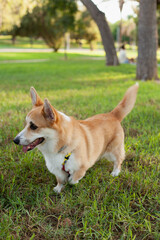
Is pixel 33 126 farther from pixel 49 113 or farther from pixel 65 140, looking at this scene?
pixel 65 140

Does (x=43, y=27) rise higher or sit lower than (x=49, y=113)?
higher

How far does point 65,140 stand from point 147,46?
24.4 feet

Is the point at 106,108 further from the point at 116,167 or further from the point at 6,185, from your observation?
the point at 6,185

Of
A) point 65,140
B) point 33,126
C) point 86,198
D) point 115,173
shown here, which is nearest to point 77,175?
point 86,198

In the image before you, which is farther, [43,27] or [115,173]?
[43,27]

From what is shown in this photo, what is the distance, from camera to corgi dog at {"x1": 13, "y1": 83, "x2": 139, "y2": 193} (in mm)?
2311

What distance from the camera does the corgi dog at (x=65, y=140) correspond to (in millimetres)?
2311

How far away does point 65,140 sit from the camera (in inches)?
94.1

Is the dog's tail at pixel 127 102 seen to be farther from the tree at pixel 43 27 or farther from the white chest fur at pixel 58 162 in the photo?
the tree at pixel 43 27

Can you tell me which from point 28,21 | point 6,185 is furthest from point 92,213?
point 28,21

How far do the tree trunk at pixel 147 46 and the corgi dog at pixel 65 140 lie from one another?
6511 mm

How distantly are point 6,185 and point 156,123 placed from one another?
3075 millimetres

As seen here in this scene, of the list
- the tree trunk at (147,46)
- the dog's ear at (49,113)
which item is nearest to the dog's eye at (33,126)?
the dog's ear at (49,113)

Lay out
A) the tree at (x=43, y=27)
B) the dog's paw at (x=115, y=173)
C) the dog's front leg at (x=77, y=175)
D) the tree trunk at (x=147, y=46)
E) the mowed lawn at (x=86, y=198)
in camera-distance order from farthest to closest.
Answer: the tree at (x=43, y=27)
the tree trunk at (x=147, y=46)
the dog's paw at (x=115, y=173)
the dog's front leg at (x=77, y=175)
the mowed lawn at (x=86, y=198)
